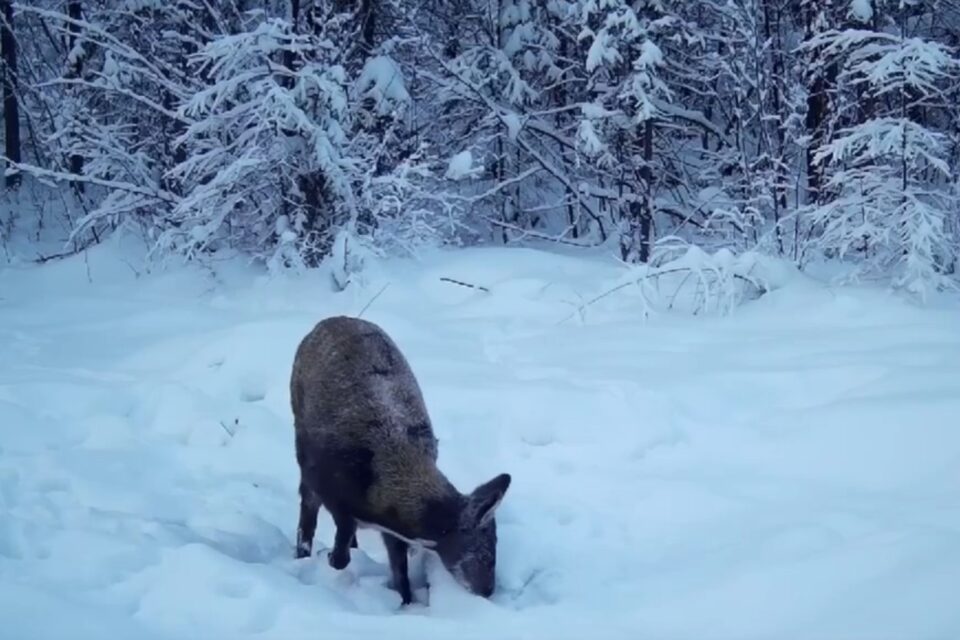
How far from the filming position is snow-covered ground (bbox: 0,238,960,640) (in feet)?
12.9

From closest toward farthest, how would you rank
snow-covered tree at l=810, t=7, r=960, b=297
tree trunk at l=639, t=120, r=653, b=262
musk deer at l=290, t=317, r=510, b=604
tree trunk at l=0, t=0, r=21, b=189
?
musk deer at l=290, t=317, r=510, b=604 → snow-covered tree at l=810, t=7, r=960, b=297 → tree trunk at l=639, t=120, r=653, b=262 → tree trunk at l=0, t=0, r=21, b=189

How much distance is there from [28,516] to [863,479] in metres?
4.24

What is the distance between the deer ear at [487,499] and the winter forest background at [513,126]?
162 inches

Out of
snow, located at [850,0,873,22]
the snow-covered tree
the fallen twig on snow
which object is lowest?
the fallen twig on snow

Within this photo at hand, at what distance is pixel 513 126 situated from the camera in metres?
13.1

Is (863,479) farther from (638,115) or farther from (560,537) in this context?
(638,115)

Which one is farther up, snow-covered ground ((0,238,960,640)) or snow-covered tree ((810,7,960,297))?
snow-covered tree ((810,7,960,297))

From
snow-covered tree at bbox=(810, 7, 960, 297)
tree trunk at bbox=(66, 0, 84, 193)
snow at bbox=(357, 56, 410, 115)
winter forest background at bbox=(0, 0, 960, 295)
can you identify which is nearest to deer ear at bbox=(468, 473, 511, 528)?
winter forest background at bbox=(0, 0, 960, 295)

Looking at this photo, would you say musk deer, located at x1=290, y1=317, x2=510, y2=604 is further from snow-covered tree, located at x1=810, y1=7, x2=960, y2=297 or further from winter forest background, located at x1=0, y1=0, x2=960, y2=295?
snow-covered tree, located at x1=810, y1=7, x2=960, y2=297

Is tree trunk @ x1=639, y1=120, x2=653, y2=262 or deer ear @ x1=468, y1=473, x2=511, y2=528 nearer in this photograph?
deer ear @ x1=468, y1=473, x2=511, y2=528

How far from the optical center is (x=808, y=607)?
3826 millimetres

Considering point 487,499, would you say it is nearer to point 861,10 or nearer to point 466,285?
point 466,285

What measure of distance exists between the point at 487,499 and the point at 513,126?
9.30 metres

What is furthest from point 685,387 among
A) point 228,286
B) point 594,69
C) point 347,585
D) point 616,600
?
point 594,69
